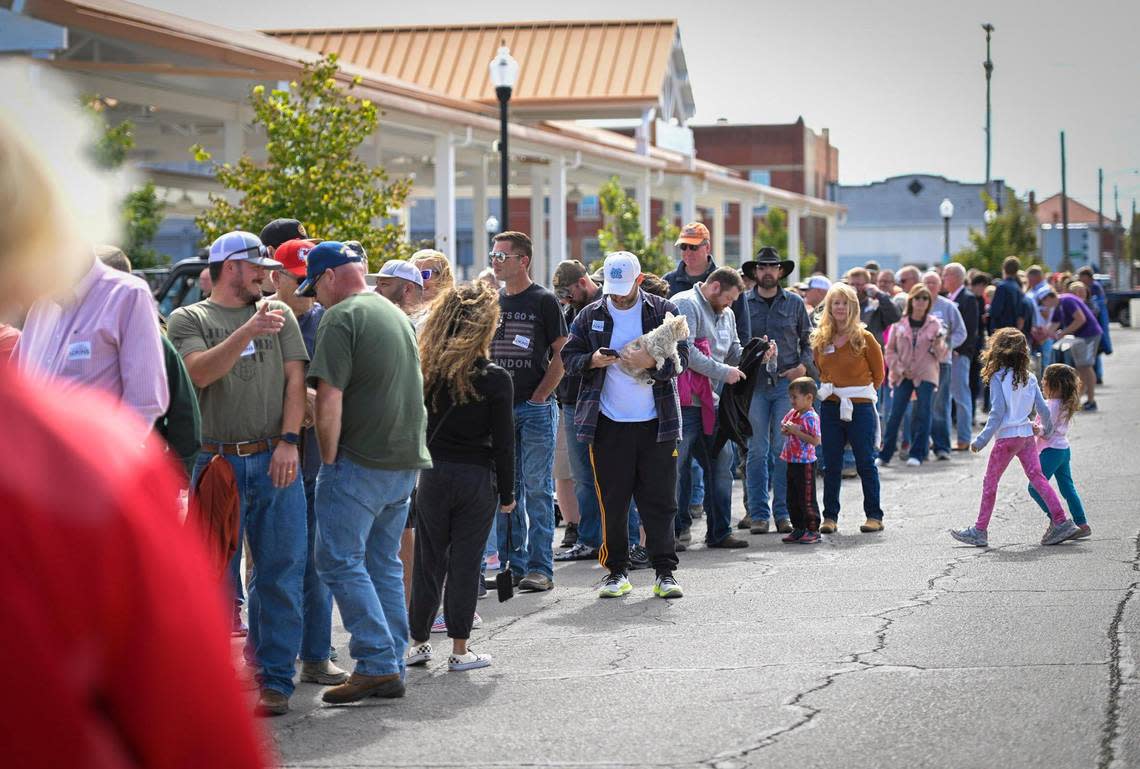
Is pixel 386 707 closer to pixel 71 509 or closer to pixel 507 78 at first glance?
pixel 71 509

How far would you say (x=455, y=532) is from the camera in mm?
7559

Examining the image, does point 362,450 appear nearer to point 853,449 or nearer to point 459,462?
point 459,462

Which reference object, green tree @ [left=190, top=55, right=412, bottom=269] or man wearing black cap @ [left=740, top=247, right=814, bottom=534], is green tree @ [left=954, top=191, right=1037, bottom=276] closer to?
green tree @ [left=190, top=55, right=412, bottom=269]

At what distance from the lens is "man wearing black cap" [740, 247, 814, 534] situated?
12375 mm

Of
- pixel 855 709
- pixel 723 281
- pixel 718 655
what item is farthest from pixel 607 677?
pixel 723 281

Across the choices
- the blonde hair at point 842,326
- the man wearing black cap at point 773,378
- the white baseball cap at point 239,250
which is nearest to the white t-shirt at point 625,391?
the man wearing black cap at point 773,378

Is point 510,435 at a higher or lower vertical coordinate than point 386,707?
higher

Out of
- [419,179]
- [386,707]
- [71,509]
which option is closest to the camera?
[71,509]

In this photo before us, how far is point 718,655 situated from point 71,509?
6.23m

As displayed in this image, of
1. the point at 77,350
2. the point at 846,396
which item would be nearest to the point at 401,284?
the point at 77,350

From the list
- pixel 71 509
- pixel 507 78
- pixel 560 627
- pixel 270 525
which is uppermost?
pixel 507 78

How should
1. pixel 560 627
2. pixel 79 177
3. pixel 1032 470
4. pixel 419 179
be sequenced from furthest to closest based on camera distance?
1. pixel 419 179
2. pixel 1032 470
3. pixel 560 627
4. pixel 79 177

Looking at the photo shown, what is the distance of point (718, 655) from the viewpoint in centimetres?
749

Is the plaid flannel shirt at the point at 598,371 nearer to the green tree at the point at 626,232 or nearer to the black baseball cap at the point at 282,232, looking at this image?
the black baseball cap at the point at 282,232
